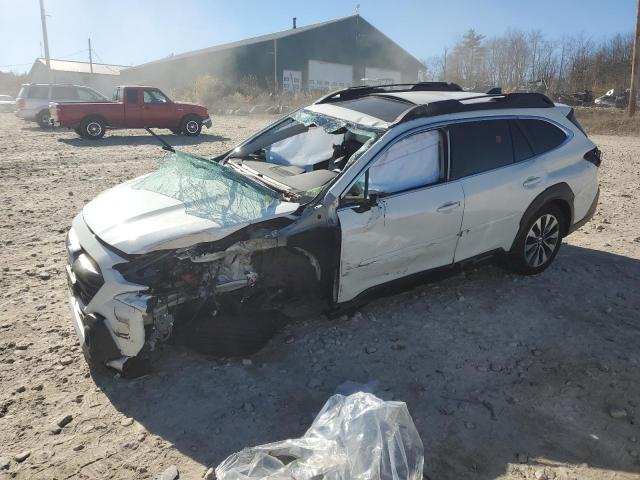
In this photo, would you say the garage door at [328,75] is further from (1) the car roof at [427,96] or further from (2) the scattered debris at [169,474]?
(2) the scattered debris at [169,474]

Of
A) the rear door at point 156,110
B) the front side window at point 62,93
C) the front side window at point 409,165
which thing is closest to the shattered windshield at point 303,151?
the front side window at point 409,165

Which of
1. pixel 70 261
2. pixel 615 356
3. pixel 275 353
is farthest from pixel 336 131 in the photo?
pixel 615 356

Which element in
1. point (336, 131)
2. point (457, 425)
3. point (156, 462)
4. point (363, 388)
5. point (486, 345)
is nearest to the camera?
point (156, 462)

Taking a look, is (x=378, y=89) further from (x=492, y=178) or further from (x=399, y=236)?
(x=399, y=236)

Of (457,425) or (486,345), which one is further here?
(486,345)

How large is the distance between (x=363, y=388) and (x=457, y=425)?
1.97ft

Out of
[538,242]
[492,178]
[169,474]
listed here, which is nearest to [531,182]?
[492,178]

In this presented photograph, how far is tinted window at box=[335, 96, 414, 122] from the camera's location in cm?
409

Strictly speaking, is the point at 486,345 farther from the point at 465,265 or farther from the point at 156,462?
the point at 156,462

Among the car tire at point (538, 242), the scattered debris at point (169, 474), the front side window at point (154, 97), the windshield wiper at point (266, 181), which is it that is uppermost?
the front side window at point (154, 97)

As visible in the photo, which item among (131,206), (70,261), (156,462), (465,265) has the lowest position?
(156,462)

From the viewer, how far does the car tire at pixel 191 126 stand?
16673mm

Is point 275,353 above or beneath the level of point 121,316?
beneath

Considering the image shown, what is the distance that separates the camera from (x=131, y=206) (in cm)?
361
